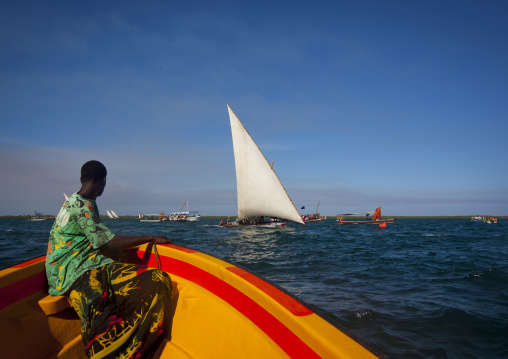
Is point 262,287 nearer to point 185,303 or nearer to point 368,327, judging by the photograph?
point 185,303

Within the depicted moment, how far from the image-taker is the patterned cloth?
6.66 ft

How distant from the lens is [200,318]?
230 centimetres

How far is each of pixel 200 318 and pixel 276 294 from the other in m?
0.77

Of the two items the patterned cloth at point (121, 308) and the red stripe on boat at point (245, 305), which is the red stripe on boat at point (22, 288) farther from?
the red stripe on boat at point (245, 305)

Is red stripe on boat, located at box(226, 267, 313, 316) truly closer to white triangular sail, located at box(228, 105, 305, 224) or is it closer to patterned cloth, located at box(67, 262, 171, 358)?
patterned cloth, located at box(67, 262, 171, 358)

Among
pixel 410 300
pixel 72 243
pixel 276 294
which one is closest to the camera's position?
pixel 276 294

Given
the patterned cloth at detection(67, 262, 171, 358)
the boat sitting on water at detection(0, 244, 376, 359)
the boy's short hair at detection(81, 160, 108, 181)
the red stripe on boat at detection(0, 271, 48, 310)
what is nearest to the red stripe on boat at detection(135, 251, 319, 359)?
the boat sitting on water at detection(0, 244, 376, 359)

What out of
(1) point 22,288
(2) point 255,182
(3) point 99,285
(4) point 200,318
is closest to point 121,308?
(3) point 99,285

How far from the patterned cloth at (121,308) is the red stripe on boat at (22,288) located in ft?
1.20

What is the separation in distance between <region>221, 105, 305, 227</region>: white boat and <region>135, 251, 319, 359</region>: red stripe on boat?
91.3ft

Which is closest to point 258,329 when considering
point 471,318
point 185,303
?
point 185,303

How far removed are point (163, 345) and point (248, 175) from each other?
29.0m

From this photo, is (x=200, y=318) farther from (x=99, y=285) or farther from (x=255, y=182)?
(x=255, y=182)

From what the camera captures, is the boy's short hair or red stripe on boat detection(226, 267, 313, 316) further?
the boy's short hair
